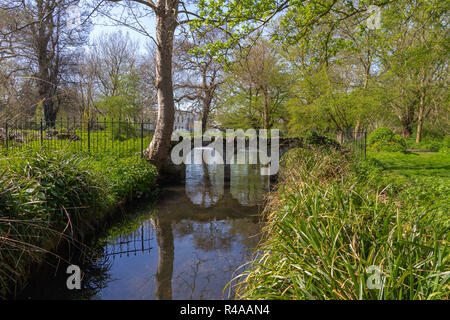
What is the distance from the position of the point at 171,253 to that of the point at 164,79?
235 inches

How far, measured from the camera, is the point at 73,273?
3432 millimetres

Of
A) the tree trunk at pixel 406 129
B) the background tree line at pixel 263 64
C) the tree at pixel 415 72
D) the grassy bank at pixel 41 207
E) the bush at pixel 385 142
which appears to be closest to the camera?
the grassy bank at pixel 41 207

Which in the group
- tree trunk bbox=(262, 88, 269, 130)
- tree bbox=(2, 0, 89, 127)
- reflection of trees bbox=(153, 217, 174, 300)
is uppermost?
tree bbox=(2, 0, 89, 127)

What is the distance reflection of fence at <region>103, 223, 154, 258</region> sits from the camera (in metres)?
4.16

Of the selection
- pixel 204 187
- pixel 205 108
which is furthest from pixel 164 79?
pixel 205 108

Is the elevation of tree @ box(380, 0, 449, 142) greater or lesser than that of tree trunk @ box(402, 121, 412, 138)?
greater

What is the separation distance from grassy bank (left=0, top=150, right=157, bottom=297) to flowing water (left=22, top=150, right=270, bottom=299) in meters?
0.41

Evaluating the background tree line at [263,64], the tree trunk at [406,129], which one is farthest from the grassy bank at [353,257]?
the tree trunk at [406,129]

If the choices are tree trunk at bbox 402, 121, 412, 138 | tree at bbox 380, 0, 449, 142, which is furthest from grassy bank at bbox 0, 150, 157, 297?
tree trunk at bbox 402, 121, 412, 138

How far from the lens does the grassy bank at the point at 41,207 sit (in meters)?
Result: 2.60

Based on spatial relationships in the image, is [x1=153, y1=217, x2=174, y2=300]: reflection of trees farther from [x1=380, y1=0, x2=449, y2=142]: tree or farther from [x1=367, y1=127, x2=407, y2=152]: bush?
[x1=367, y1=127, x2=407, y2=152]: bush

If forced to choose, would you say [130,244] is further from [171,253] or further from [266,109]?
[266,109]

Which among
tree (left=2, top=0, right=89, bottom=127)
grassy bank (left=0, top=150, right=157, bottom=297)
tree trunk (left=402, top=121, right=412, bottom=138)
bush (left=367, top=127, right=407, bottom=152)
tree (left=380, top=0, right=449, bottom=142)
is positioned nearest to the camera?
grassy bank (left=0, top=150, right=157, bottom=297)

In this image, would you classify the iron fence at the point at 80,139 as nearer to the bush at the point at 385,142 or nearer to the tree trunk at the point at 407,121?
the bush at the point at 385,142
